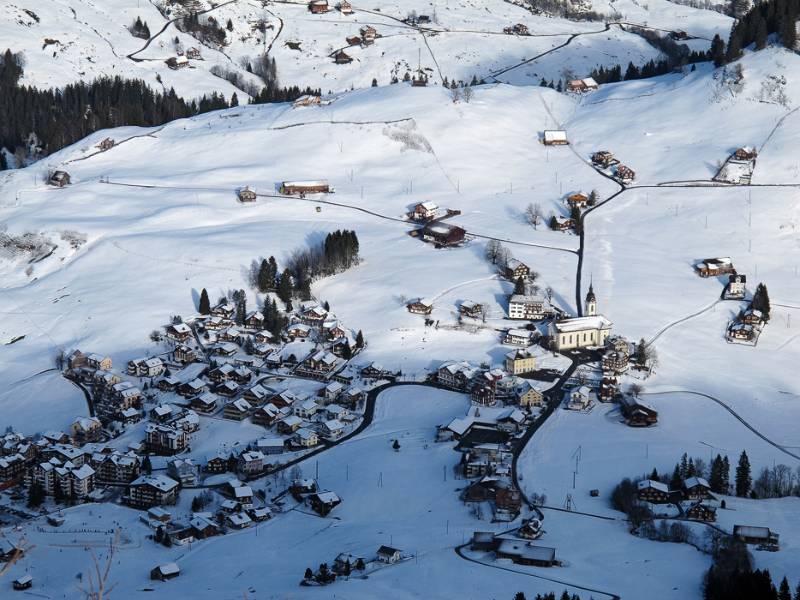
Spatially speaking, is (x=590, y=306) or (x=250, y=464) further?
(x=590, y=306)

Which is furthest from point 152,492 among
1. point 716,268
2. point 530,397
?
point 716,268

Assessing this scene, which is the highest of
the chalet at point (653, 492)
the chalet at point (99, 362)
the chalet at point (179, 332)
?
the chalet at point (653, 492)

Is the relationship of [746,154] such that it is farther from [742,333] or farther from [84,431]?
[84,431]

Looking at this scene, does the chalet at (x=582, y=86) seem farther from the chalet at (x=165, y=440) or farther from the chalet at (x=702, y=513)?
the chalet at (x=702, y=513)

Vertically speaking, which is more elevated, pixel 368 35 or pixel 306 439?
pixel 368 35

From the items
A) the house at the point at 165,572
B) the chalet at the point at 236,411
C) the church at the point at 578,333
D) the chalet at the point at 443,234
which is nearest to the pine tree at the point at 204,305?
the chalet at the point at 236,411

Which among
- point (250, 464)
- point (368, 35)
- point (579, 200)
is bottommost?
point (250, 464)

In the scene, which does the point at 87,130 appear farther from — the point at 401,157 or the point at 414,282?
the point at 414,282
